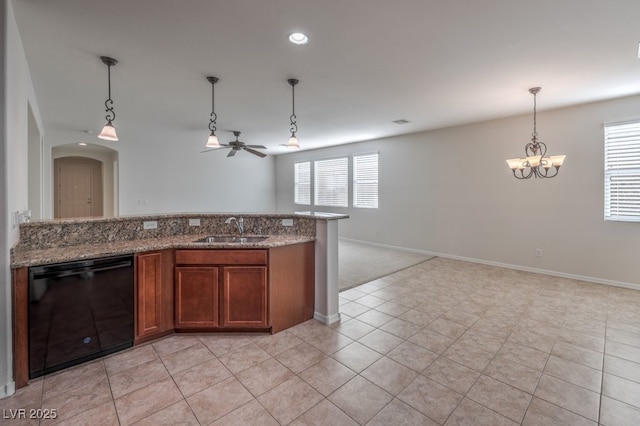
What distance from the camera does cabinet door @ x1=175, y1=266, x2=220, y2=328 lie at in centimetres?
277

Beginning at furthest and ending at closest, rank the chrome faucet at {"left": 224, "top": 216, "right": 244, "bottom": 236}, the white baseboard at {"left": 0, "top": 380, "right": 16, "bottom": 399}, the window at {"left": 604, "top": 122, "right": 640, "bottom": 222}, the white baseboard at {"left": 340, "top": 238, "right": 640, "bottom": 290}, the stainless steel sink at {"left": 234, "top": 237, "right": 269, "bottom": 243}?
the white baseboard at {"left": 340, "top": 238, "right": 640, "bottom": 290}
the window at {"left": 604, "top": 122, "right": 640, "bottom": 222}
the chrome faucet at {"left": 224, "top": 216, "right": 244, "bottom": 236}
the stainless steel sink at {"left": 234, "top": 237, "right": 269, "bottom": 243}
the white baseboard at {"left": 0, "top": 380, "right": 16, "bottom": 399}

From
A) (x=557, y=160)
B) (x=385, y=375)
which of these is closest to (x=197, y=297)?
(x=385, y=375)

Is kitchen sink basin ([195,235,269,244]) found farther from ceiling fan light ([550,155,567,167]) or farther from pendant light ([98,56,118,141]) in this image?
ceiling fan light ([550,155,567,167])

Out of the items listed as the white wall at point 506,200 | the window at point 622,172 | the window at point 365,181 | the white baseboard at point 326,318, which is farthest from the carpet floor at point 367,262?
the window at point 622,172

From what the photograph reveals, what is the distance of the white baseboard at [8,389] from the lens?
194cm

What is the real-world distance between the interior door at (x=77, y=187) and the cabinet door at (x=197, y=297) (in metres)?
6.91

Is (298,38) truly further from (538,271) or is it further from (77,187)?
(77,187)

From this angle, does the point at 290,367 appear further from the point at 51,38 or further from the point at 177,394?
the point at 51,38

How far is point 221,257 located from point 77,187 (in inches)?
293

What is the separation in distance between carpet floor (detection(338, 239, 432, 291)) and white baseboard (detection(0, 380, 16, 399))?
3.20 m

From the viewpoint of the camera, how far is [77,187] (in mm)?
7723

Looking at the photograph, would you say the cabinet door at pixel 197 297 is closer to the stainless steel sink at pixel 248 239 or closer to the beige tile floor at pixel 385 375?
the beige tile floor at pixel 385 375

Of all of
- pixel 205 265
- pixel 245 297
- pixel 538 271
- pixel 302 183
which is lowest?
pixel 538 271

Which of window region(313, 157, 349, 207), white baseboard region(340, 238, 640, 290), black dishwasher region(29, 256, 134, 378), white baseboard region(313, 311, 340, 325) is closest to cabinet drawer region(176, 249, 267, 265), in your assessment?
black dishwasher region(29, 256, 134, 378)
